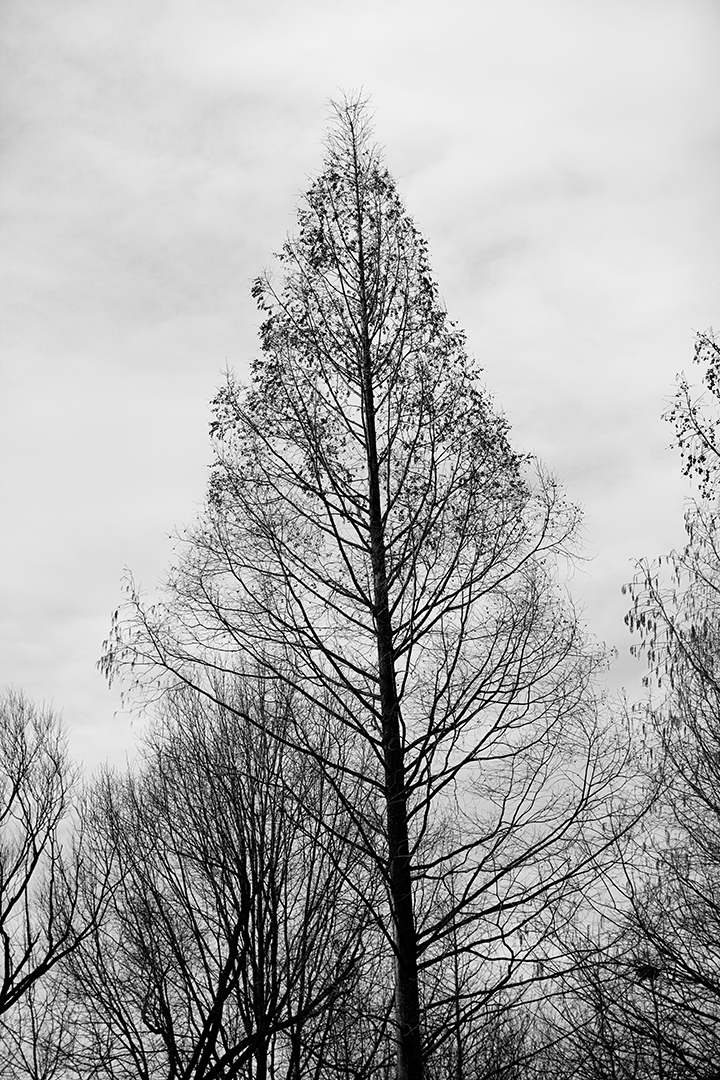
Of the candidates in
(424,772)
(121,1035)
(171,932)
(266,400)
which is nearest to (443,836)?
(424,772)

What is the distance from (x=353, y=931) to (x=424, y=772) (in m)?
4.14

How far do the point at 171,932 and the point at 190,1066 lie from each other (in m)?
1.42

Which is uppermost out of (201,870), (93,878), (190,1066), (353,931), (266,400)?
(266,400)

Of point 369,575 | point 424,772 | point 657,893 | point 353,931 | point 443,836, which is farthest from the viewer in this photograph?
point 657,893

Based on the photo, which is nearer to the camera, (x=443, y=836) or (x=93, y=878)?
(x=443, y=836)

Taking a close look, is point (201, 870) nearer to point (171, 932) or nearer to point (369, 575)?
point (171, 932)

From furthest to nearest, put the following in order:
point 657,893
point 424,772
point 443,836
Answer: point 657,893 < point 443,836 < point 424,772

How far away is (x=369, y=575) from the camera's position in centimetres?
873

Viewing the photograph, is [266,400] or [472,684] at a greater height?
[266,400]

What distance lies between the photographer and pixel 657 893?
12.6m

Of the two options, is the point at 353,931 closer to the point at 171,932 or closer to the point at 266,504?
the point at 171,932

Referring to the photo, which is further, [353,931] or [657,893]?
[657,893]

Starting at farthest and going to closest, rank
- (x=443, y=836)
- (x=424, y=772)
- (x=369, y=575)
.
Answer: (x=443, y=836)
(x=369, y=575)
(x=424, y=772)

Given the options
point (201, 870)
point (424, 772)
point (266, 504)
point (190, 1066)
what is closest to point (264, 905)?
point (201, 870)
